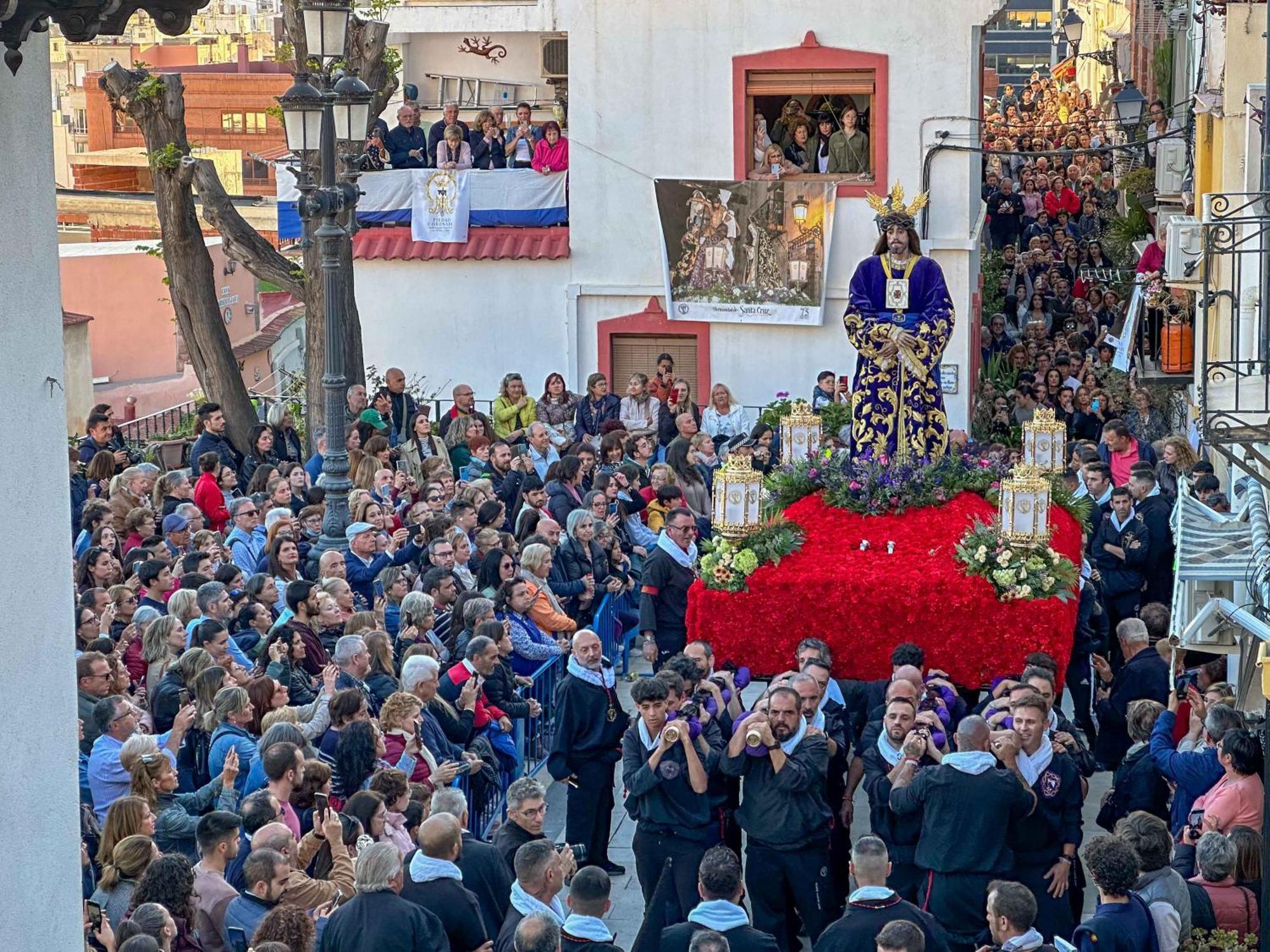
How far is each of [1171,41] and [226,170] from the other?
101ft

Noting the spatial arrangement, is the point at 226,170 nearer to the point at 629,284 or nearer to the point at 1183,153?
the point at 629,284

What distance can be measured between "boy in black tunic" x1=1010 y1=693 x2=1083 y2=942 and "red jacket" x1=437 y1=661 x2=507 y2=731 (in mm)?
2868

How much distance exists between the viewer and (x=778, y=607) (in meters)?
12.2

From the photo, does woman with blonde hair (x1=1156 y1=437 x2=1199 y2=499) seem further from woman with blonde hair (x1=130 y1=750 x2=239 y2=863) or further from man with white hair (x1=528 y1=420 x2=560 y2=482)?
woman with blonde hair (x1=130 y1=750 x2=239 y2=863)

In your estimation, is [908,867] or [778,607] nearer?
[908,867]

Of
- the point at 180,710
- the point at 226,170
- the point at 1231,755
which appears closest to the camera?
the point at 1231,755

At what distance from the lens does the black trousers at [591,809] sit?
1063 centimetres

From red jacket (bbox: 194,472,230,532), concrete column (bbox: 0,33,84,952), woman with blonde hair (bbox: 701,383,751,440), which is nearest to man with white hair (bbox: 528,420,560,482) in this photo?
woman with blonde hair (bbox: 701,383,751,440)

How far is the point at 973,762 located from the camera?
8.84m

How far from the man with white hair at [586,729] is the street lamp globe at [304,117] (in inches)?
199

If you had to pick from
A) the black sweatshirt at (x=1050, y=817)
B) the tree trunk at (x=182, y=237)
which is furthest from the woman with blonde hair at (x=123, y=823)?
the tree trunk at (x=182, y=237)

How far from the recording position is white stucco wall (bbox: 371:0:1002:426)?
2172 cm

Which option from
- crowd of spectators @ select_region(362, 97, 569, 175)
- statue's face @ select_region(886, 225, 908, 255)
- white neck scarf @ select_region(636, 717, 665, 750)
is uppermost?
crowd of spectators @ select_region(362, 97, 569, 175)

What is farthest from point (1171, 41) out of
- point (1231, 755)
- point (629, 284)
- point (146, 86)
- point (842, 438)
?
point (1231, 755)
